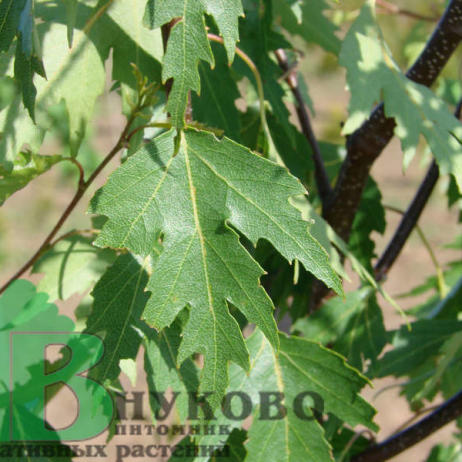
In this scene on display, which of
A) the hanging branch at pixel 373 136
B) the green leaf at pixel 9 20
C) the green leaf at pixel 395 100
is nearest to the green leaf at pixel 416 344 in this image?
the hanging branch at pixel 373 136

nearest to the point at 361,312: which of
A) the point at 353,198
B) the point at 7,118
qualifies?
the point at 353,198

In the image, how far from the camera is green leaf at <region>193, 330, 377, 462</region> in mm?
672

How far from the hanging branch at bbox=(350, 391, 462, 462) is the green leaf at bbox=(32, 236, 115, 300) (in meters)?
0.46

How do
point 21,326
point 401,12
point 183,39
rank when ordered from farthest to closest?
1. point 401,12
2. point 21,326
3. point 183,39

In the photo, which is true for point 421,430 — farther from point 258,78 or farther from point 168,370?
point 258,78

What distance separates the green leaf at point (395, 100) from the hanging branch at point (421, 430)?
321 mm

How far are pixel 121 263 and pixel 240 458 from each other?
0.27 metres

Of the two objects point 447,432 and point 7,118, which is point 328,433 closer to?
point 7,118

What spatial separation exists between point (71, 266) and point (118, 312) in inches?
8.4

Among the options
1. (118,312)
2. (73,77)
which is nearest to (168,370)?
(118,312)

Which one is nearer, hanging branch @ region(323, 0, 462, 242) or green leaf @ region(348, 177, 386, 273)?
hanging branch @ region(323, 0, 462, 242)

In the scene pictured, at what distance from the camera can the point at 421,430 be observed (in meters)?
0.85

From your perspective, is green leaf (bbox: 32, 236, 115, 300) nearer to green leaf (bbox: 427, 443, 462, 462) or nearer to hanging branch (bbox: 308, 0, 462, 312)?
hanging branch (bbox: 308, 0, 462, 312)

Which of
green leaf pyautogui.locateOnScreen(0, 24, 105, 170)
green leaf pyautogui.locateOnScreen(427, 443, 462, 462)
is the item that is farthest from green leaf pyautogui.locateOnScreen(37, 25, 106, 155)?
green leaf pyautogui.locateOnScreen(427, 443, 462, 462)
